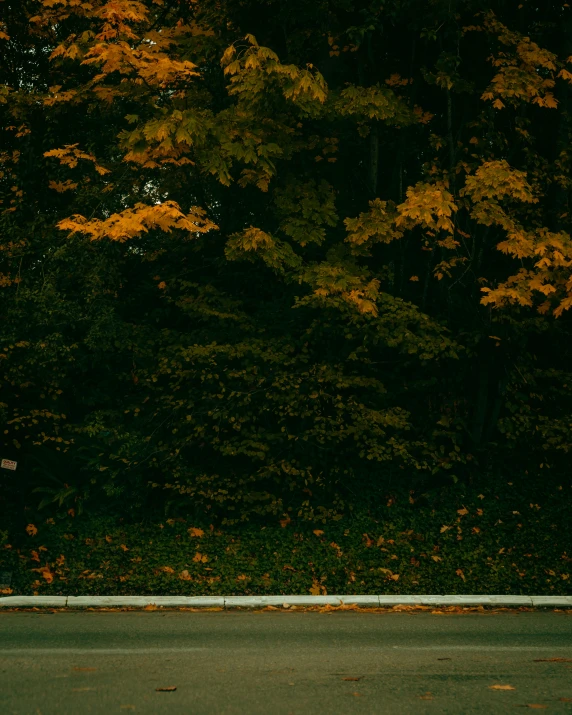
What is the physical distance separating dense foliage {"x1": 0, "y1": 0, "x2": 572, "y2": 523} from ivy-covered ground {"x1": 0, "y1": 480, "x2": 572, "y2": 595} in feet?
1.63

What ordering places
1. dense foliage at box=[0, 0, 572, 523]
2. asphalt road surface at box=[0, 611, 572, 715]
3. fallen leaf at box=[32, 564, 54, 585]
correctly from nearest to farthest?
1. asphalt road surface at box=[0, 611, 572, 715]
2. fallen leaf at box=[32, 564, 54, 585]
3. dense foliage at box=[0, 0, 572, 523]

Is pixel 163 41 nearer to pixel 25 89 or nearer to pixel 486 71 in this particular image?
pixel 25 89

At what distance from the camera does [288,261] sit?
1220 cm

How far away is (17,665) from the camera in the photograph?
7.14 metres

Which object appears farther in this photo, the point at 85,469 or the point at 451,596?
the point at 85,469

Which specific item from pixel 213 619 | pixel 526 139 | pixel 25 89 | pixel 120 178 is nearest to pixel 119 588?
pixel 213 619

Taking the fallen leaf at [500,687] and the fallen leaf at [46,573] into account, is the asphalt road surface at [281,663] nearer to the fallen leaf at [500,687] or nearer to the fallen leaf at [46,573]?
the fallen leaf at [500,687]

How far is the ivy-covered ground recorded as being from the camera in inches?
466

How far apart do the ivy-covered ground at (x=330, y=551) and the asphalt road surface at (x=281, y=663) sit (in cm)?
162

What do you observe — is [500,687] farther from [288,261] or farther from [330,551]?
[288,261]

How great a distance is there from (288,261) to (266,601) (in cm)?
488

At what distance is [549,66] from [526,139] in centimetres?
123

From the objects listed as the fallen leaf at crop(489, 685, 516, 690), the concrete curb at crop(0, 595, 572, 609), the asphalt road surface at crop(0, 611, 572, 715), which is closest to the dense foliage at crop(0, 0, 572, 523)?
the concrete curb at crop(0, 595, 572, 609)

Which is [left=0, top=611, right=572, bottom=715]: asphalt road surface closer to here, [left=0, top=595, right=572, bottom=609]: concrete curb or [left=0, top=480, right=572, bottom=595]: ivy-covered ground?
[left=0, top=595, right=572, bottom=609]: concrete curb
